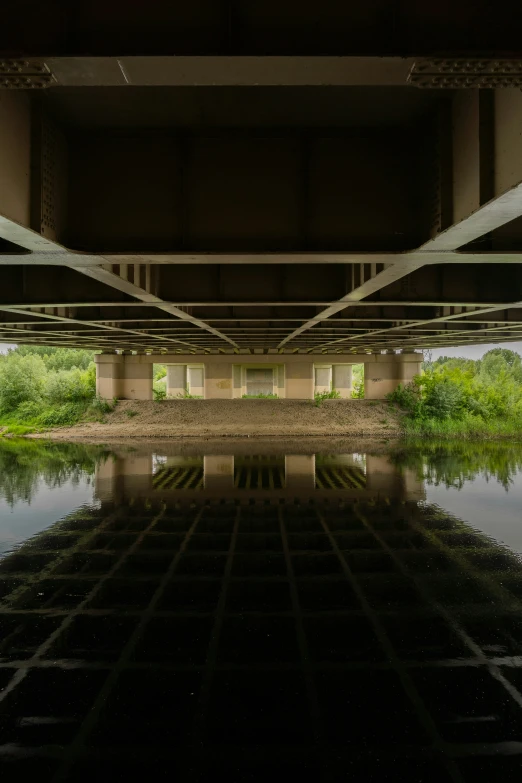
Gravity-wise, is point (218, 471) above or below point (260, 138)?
below

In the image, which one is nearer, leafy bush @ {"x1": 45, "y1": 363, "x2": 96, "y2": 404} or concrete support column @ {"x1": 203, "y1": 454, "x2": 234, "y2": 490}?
concrete support column @ {"x1": 203, "y1": 454, "x2": 234, "y2": 490}

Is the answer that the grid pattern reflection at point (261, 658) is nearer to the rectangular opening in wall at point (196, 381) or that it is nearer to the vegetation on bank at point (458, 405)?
the vegetation on bank at point (458, 405)

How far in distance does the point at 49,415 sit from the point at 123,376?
6069 mm

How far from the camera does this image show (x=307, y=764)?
3.76 meters

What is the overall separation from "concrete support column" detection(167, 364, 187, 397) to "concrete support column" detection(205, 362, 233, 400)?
1647 centimetres

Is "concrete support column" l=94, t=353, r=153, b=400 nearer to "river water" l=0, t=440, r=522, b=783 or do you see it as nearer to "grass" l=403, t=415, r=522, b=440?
"grass" l=403, t=415, r=522, b=440

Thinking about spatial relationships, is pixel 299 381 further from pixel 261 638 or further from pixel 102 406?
pixel 261 638

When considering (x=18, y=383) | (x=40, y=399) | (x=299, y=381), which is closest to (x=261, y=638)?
(x=299, y=381)

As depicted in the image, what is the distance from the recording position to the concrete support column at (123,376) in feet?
112

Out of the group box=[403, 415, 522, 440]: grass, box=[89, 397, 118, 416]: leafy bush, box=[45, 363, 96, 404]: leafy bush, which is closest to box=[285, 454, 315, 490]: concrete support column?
box=[403, 415, 522, 440]: grass

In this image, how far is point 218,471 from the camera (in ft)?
52.7

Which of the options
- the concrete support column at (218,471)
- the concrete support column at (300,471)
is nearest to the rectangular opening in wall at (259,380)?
the concrete support column at (300,471)

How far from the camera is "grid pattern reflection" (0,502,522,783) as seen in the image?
3.88 m

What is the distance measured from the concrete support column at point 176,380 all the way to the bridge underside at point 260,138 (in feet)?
144
